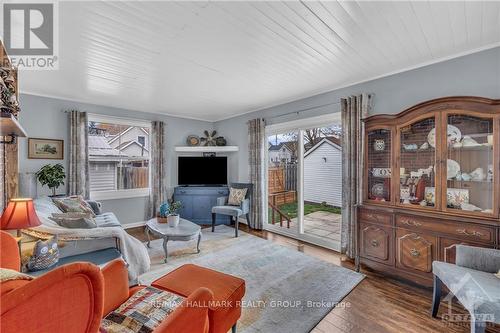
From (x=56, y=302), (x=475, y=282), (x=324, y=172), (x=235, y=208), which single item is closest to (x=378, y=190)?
(x=324, y=172)

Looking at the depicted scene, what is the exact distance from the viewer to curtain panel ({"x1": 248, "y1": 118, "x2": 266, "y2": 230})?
4805 millimetres

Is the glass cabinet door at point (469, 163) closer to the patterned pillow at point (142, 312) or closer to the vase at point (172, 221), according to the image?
the patterned pillow at point (142, 312)

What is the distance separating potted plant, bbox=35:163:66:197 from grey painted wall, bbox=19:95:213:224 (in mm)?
275

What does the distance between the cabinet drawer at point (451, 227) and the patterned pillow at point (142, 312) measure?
2376 mm

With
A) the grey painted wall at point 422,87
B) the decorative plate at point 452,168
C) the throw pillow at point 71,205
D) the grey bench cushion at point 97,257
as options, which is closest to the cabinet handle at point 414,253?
the decorative plate at point 452,168

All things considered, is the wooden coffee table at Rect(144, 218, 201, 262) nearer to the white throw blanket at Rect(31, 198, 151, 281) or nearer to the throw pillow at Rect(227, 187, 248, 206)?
the white throw blanket at Rect(31, 198, 151, 281)

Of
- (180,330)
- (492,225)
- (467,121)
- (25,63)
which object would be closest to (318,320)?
(180,330)

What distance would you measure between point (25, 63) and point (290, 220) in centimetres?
435

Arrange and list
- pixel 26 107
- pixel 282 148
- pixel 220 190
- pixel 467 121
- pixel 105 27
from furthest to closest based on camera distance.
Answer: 1. pixel 220 190
2. pixel 282 148
3. pixel 26 107
4. pixel 467 121
5. pixel 105 27

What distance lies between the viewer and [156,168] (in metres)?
5.13

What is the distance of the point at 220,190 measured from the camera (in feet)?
17.0

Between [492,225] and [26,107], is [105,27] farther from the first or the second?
[492,225]

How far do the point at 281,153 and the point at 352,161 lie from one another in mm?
1608

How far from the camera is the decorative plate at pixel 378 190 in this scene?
290 centimetres
